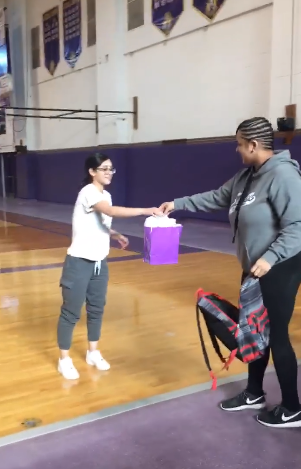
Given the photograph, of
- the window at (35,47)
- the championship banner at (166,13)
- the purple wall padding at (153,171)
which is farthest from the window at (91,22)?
the window at (35,47)

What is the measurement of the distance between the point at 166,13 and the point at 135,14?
1157mm

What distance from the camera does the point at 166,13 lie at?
10781 mm

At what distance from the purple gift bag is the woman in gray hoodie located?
2.01 ft

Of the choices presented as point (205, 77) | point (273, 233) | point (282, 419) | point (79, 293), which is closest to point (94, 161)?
point (79, 293)

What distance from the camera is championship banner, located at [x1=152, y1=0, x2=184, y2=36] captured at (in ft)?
34.5

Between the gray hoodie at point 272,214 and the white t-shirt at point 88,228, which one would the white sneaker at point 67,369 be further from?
the gray hoodie at point 272,214

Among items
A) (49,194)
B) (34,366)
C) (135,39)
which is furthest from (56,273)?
(49,194)

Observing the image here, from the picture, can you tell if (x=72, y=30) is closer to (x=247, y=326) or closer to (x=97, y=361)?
(x=97, y=361)

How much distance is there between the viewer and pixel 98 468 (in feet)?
6.58

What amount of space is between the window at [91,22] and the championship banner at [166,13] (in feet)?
8.12

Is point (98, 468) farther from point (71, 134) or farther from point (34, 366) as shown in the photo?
point (71, 134)

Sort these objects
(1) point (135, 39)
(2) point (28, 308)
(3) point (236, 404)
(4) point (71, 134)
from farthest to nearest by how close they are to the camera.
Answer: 1. (4) point (71, 134)
2. (1) point (135, 39)
3. (2) point (28, 308)
4. (3) point (236, 404)

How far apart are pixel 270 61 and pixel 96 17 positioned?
5575 mm

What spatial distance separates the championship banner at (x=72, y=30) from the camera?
1366 cm
